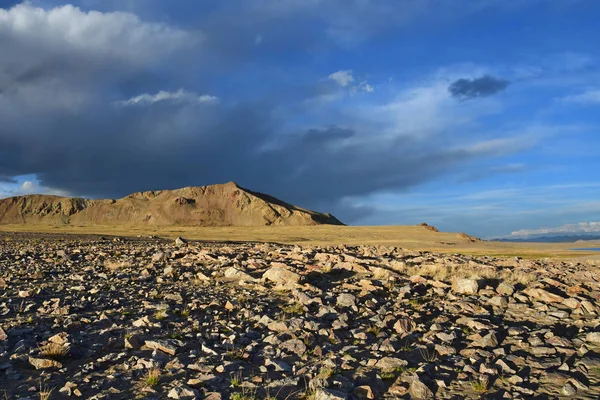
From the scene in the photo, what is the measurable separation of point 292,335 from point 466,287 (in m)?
7.58

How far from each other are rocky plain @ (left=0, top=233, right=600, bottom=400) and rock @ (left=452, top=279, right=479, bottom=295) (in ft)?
0.14

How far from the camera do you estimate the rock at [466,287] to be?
14391 millimetres

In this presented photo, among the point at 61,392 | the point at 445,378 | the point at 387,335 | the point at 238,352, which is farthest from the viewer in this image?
the point at 387,335

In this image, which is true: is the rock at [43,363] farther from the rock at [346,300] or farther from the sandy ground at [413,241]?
the sandy ground at [413,241]

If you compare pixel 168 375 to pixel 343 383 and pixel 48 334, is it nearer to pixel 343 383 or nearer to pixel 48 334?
pixel 343 383

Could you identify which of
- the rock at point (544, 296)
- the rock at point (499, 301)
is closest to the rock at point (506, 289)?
the rock at point (544, 296)

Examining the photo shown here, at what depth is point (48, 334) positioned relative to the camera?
9.08 meters

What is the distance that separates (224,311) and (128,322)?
2.32 metres

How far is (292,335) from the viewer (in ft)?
31.2

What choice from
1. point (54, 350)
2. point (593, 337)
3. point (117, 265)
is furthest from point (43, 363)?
point (117, 265)

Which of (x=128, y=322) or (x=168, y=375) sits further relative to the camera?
(x=128, y=322)

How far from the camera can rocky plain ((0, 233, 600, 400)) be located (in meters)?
7.01

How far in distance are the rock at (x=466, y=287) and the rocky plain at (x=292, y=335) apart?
4 centimetres

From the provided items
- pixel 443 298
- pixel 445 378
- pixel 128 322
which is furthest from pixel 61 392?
pixel 443 298
